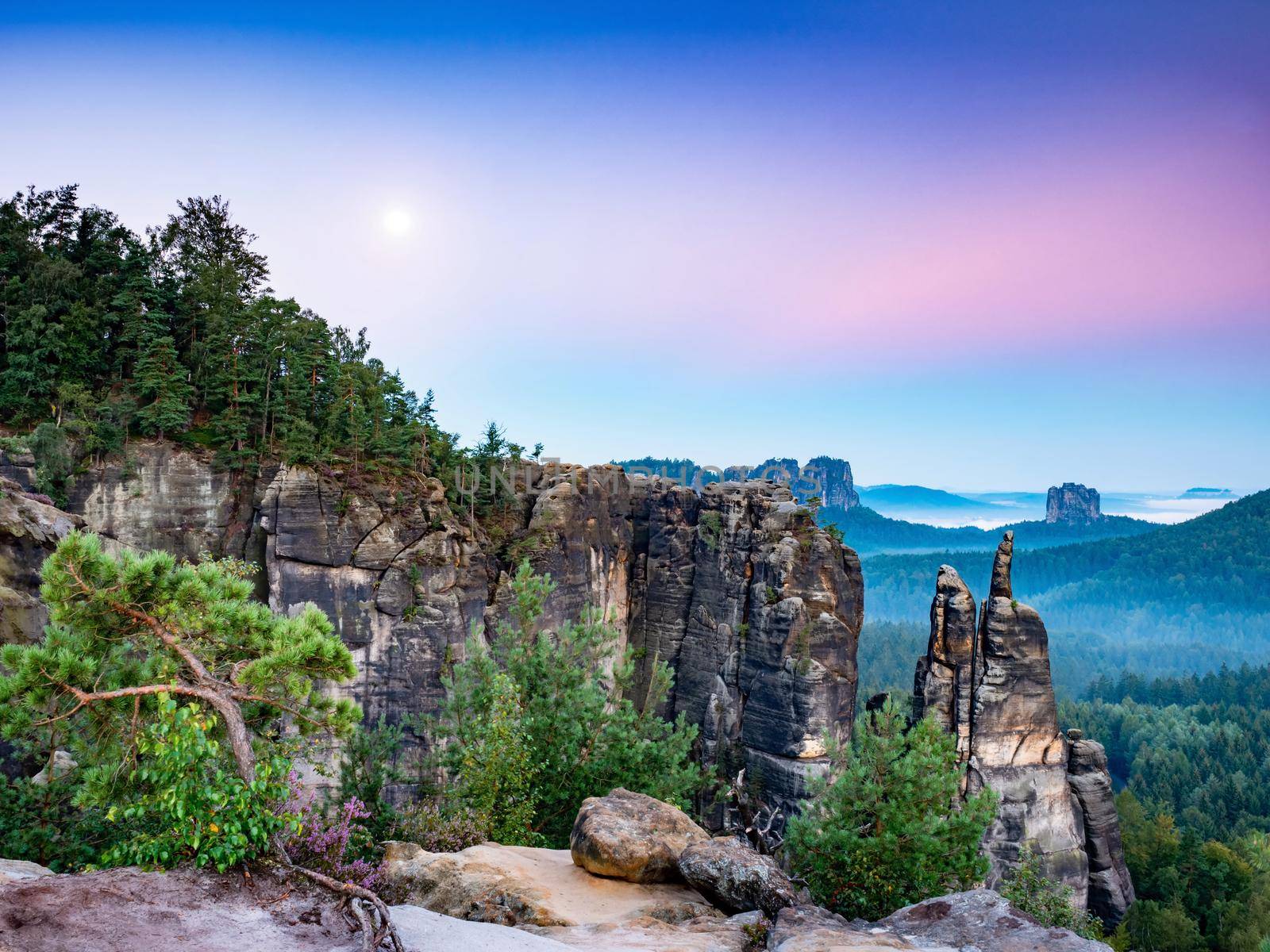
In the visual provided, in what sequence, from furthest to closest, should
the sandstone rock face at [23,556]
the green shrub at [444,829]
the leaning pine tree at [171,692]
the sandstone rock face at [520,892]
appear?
the sandstone rock face at [23,556] → the green shrub at [444,829] → the sandstone rock face at [520,892] → the leaning pine tree at [171,692]

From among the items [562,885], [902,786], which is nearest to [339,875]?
[562,885]

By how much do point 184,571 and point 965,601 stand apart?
36.6m

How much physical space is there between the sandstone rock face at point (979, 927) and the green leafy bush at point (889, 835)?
2.08 m

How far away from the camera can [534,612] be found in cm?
1769

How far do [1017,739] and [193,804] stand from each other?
38766mm

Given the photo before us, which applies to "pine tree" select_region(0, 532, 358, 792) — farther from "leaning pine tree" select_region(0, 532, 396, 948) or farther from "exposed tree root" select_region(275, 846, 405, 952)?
"exposed tree root" select_region(275, 846, 405, 952)

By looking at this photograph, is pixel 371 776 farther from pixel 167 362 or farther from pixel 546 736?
pixel 167 362

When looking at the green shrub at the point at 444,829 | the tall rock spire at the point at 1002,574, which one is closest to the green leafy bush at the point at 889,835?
the green shrub at the point at 444,829

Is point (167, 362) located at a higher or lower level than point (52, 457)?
higher

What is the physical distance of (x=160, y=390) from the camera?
3347 cm

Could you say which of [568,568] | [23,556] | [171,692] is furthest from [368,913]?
[568,568]

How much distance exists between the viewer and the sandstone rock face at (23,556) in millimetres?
16441

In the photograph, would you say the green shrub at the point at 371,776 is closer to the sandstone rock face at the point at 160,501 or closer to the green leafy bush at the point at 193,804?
the green leafy bush at the point at 193,804

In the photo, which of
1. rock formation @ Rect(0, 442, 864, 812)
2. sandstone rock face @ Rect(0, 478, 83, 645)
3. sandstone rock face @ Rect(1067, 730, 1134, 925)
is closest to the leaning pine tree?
sandstone rock face @ Rect(0, 478, 83, 645)
